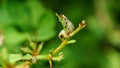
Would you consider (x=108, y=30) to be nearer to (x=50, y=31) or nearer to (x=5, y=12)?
(x=50, y=31)

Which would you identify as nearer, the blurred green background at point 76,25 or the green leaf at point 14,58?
the green leaf at point 14,58

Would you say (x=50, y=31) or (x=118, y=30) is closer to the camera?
(x=50, y=31)

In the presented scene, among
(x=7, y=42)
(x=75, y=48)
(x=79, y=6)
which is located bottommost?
(x=7, y=42)

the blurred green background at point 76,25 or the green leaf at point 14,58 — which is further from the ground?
the blurred green background at point 76,25

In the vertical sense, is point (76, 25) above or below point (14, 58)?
above

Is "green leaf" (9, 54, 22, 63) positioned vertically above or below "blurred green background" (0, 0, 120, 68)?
below

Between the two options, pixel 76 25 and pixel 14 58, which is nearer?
pixel 14 58

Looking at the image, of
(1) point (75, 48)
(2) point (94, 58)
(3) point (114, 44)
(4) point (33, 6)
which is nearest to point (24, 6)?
(4) point (33, 6)

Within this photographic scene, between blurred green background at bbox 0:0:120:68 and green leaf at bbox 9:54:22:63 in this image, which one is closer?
green leaf at bbox 9:54:22:63
